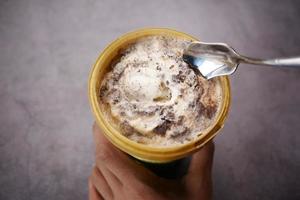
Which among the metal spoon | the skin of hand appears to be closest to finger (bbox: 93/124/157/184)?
the skin of hand

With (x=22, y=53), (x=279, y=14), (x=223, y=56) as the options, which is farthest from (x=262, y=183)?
(x=22, y=53)

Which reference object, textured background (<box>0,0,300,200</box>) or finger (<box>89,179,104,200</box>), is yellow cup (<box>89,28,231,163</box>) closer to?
finger (<box>89,179,104,200</box>)

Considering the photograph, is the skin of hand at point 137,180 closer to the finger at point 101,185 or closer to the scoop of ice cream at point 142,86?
the finger at point 101,185

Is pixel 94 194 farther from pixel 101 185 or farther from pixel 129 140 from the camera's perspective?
pixel 129 140

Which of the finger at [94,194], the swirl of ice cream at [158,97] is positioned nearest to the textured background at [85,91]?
the finger at [94,194]

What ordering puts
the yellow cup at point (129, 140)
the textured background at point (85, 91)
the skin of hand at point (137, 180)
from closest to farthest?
the yellow cup at point (129, 140) → the skin of hand at point (137, 180) → the textured background at point (85, 91)

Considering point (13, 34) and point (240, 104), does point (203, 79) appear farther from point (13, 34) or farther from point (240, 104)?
point (13, 34)
